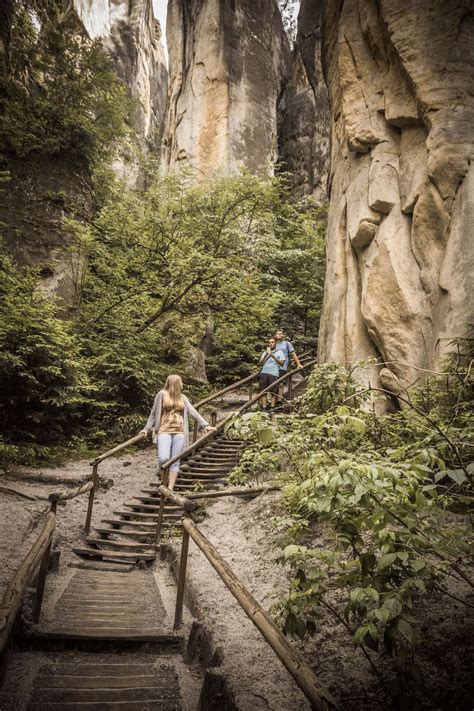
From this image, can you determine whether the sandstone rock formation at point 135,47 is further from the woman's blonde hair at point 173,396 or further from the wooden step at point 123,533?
the wooden step at point 123,533

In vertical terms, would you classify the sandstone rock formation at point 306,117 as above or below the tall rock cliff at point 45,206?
above

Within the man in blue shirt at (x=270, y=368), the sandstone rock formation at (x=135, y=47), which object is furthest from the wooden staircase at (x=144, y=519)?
the sandstone rock formation at (x=135, y=47)

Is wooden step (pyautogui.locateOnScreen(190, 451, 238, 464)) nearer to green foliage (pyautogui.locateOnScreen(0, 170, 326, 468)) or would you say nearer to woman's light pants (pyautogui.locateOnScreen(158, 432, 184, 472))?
green foliage (pyautogui.locateOnScreen(0, 170, 326, 468))

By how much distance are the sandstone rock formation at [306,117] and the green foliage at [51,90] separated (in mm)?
12518

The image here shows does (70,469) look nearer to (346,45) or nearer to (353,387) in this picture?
(353,387)

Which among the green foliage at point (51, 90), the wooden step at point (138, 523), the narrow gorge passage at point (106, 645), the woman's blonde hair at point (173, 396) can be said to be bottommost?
the wooden step at point (138, 523)

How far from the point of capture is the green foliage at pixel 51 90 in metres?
11.2

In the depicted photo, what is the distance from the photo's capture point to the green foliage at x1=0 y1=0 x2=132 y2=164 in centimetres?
1120

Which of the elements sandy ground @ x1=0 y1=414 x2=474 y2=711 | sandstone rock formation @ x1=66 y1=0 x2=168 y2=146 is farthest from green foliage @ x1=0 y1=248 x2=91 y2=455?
sandstone rock formation @ x1=66 y1=0 x2=168 y2=146

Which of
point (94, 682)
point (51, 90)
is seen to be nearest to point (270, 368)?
point (94, 682)

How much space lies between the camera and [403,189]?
7977 millimetres

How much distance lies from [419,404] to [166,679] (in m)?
4.08

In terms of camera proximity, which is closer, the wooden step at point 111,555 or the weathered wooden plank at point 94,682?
the weathered wooden plank at point 94,682

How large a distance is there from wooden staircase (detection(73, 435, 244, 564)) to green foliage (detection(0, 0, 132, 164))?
33.1ft
